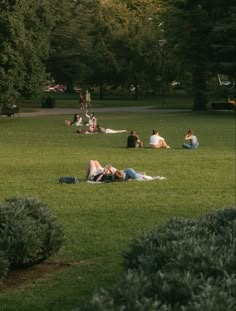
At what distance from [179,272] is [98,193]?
977cm

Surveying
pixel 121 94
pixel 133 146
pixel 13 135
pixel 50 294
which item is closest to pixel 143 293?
pixel 50 294

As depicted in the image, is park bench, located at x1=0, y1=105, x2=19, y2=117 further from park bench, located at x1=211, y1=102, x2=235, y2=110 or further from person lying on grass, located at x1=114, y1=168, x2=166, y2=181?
person lying on grass, located at x1=114, y1=168, x2=166, y2=181

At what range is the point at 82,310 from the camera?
13.2 ft

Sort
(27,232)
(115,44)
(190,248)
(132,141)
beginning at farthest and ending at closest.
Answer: (115,44)
(132,141)
(27,232)
(190,248)

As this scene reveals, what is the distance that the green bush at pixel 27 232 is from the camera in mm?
7281

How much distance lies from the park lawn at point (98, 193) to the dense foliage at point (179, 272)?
39.9 inches

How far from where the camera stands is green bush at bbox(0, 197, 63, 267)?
23.9 ft

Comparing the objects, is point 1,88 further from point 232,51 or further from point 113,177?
point 113,177

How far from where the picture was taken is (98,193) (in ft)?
47.2

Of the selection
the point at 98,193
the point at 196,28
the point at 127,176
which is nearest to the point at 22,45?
the point at 196,28

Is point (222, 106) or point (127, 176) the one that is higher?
point (127, 176)

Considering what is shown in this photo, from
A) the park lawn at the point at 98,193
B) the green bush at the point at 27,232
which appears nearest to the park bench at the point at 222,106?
the park lawn at the point at 98,193

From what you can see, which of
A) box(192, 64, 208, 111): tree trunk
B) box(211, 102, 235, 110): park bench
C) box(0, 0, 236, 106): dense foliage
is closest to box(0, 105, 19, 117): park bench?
box(0, 0, 236, 106): dense foliage

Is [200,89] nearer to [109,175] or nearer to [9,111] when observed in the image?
Result: [9,111]
